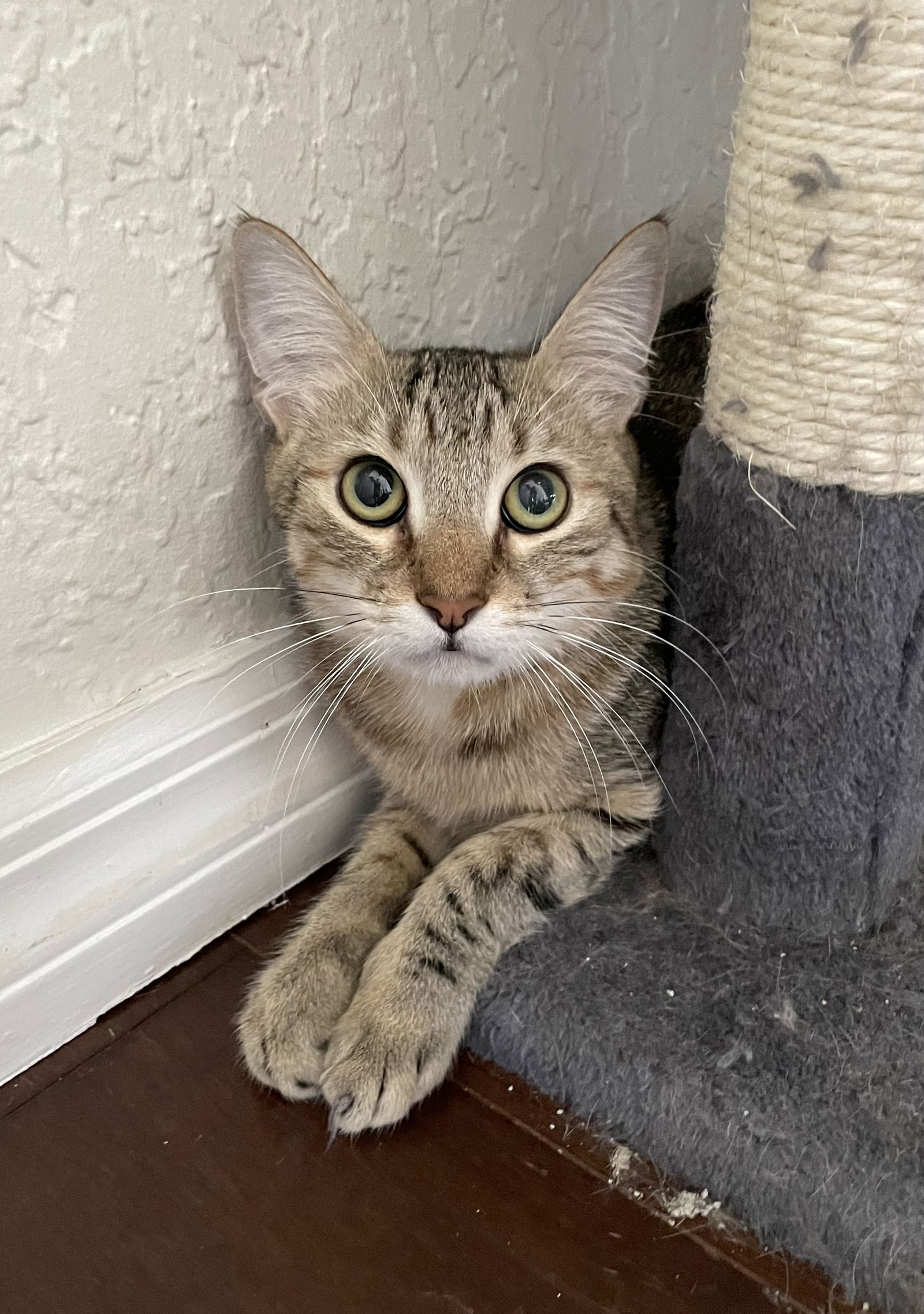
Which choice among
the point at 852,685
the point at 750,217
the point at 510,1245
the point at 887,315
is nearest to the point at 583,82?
the point at 750,217

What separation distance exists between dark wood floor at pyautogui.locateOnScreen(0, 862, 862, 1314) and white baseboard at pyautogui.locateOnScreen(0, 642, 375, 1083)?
8cm

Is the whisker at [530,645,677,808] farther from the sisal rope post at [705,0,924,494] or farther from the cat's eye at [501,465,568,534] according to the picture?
the sisal rope post at [705,0,924,494]

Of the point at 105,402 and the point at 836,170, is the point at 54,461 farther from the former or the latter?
the point at 836,170

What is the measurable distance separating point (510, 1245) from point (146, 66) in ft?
3.04

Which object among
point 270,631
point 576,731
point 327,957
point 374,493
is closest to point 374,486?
point 374,493

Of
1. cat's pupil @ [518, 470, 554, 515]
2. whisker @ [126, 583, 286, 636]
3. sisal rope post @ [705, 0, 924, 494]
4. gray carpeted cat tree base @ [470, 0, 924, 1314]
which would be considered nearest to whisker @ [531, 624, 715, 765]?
gray carpeted cat tree base @ [470, 0, 924, 1314]

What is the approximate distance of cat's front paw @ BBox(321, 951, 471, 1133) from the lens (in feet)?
2.79

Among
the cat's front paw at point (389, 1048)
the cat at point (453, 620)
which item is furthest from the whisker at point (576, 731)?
the cat's front paw at point (389, 1048)

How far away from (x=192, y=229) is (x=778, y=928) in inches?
32.3

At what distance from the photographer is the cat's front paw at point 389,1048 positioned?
2.79ft

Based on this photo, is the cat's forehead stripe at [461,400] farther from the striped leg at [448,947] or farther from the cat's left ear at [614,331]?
the striped leg at [448,947]

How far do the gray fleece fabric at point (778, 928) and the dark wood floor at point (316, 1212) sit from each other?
4 cm

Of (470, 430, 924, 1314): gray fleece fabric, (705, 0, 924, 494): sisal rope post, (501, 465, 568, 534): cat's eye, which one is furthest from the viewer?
(501, 465, 568, 534): cat's eye

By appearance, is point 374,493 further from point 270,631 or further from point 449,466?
point 270,631
